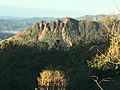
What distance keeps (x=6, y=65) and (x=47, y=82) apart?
24164 millimetres

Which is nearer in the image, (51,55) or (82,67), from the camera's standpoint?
(82,67)

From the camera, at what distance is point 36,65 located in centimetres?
8056

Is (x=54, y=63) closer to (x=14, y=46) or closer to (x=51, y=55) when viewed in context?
(x=51, y=55)

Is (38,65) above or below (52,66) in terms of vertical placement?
below

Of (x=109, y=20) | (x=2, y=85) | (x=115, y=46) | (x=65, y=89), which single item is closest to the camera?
(x=115, y=46)

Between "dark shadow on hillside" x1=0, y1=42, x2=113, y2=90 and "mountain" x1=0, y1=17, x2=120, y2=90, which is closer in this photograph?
"mountain" x1=0, y1=17, x2=120, y2=90

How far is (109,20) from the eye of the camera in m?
11.2

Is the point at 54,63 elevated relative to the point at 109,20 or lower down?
lower down

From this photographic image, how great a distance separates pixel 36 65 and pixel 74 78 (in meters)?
14.8

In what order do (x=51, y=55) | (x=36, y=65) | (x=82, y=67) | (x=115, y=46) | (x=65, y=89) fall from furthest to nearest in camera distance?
(x=51, y=55)
(x=36, y=65)
(x=82, y=67)
(x=65, y=89)
(x=115, y=46)

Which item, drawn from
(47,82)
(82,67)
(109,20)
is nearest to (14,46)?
(82,67)

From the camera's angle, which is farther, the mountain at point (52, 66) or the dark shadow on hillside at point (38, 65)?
the dark shadow on hillside at point (38, 65)

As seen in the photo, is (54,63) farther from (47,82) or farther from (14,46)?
(47,82)

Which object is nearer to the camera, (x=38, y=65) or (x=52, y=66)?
(x=52, y=66)
